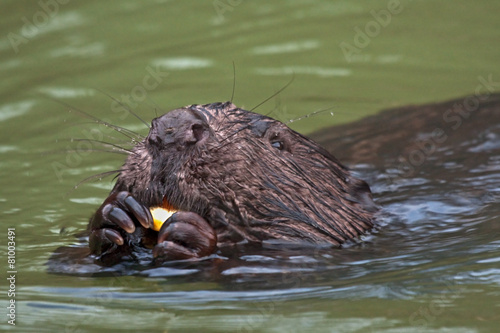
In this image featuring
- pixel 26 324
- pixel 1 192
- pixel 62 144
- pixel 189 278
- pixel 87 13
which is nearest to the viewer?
pixel 26 324

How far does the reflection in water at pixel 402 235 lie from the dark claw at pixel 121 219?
238 mm

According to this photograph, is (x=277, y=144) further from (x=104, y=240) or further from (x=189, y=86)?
(x=189, y=86)

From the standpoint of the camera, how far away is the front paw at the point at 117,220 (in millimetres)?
4047

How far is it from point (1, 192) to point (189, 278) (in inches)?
120

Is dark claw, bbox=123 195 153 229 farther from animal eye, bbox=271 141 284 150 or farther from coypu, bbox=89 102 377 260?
animal eye, bbox=271 141 284 150

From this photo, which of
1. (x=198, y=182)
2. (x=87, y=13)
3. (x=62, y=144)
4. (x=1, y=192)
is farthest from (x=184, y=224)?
Answer: (x=87, y=13)

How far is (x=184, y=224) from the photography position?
3.93 metres

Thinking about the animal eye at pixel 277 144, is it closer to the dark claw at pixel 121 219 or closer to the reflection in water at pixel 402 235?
the reflection in water at pixel 402 235

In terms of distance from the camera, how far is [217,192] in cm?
411

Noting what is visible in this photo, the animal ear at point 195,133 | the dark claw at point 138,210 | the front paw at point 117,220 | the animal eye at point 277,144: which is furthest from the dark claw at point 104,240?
the animal eye at point 277,144

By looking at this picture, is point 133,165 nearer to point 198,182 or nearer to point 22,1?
point 198,182

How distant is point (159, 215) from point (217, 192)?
11.8 inches

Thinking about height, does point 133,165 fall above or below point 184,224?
above

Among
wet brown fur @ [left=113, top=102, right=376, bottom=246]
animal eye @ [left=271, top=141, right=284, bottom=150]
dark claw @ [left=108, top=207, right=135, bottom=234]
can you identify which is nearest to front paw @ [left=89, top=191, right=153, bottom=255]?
dark claw @ [left=108, top=207, right=135, bottom=234]
